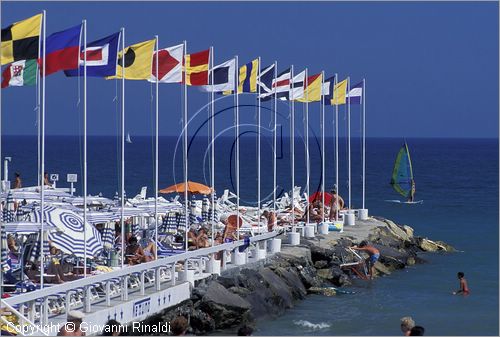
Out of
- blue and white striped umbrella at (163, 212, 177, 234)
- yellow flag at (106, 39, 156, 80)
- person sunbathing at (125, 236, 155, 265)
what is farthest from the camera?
blue and white striped umbrella at (163, 212, 177, 234)

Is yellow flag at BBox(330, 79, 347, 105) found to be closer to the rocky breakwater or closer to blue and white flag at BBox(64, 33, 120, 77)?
the rocky breakwater

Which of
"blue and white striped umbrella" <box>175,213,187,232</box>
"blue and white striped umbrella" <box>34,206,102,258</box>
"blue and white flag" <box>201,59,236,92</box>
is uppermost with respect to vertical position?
"blue and white flag" <box>201,59,236,92</box>

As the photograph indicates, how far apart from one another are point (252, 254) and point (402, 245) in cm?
1089

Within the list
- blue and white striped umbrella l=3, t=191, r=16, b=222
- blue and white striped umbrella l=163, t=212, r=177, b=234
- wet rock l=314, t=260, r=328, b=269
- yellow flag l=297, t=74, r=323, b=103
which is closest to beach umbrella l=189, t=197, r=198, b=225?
blue and white striped umbrella l=163, t=212, r=177, b=234

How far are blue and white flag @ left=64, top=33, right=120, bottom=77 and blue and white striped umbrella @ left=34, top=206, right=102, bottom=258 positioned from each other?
3050 millimetres

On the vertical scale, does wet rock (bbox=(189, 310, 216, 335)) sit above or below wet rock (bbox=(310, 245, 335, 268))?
below

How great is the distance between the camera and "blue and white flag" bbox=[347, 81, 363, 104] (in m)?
41.1

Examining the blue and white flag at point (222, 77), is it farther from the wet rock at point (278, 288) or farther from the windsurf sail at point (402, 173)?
the windsurf sail at point (402, 173)

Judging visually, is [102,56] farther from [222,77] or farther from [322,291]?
[322,291]

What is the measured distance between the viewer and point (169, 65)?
2652 cm

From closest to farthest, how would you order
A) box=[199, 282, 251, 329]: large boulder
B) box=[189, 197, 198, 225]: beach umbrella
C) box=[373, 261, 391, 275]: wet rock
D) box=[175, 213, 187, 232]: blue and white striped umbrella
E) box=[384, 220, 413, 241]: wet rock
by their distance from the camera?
box=[199, 282, 251, 329]: large boulder, box=[175, 213, 187, 232]: blue and white striped umbrella, box=[189, 197, 198, 225]: beach umbrella, box=[373, 261, 391, 275]: wet rock, box=[384, 220, 413, 241]: wet rock

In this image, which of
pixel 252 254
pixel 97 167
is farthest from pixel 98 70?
pixel 97 167

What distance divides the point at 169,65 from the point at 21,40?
6315mm

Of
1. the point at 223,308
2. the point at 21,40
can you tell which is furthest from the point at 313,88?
the point at 21,40
